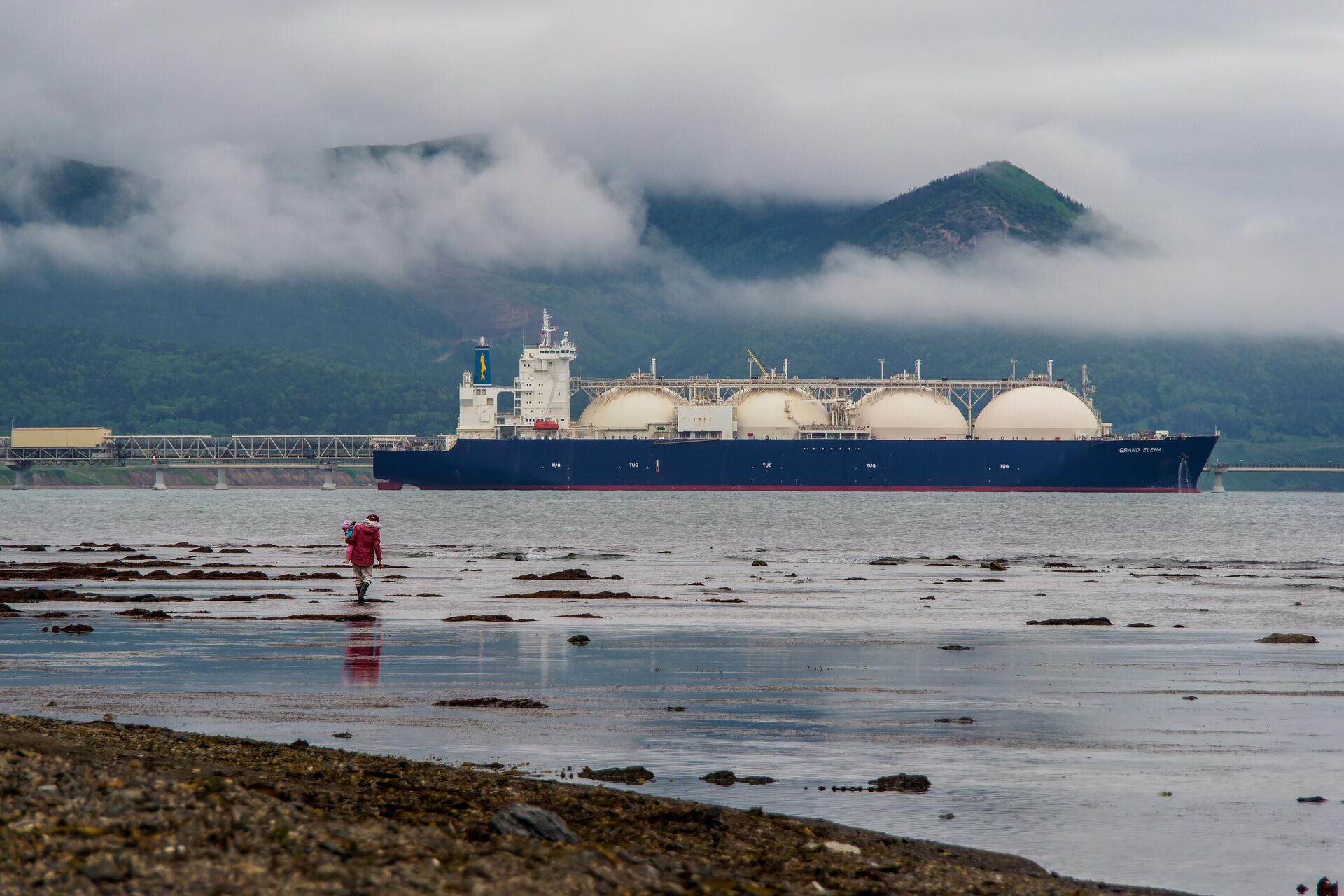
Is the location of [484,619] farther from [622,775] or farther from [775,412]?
[775,412]

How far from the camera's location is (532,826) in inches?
352

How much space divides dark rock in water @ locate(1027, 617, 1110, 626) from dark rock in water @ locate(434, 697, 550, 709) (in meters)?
12.3

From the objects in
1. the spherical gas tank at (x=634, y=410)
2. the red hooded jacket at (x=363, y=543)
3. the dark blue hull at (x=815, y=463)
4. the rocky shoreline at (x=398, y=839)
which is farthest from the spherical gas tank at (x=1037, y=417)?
the rocky shoreline at (x=398, y=839)

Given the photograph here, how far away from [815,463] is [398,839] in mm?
121024

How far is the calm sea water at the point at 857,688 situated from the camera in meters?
11.2

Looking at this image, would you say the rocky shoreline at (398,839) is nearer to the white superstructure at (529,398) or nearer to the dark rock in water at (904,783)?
the dark rock in water at (904,783)

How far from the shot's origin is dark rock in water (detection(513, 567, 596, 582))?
35.5 meters

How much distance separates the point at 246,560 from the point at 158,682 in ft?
89.5

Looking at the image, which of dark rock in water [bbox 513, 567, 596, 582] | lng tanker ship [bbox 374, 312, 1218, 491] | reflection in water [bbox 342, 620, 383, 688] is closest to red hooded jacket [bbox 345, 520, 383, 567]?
reflection in water [bbox 342, 620, 383, 688]

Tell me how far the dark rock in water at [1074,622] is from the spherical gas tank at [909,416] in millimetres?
107119

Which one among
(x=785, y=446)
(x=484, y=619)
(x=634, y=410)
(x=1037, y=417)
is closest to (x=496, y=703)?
(x=484, y=619)

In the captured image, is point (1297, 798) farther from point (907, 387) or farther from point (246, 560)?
point (907, 387)

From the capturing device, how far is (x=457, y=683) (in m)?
17.5

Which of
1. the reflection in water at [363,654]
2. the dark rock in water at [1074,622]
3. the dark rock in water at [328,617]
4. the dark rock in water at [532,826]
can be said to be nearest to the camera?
the dark rock in water at [532,826]
